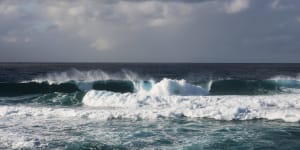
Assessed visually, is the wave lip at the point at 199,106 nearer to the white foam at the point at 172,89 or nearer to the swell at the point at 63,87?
the white foam at the point at 172,89

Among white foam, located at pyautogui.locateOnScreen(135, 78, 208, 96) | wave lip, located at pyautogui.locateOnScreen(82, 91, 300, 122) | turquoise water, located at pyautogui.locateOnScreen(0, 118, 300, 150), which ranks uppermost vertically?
white foam, located at pyautogui.locateOnScreen(135, 78, 208, 96)

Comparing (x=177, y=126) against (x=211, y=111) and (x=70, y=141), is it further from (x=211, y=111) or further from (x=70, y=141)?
(x=70, y=141)

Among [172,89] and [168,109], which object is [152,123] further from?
[172,89]

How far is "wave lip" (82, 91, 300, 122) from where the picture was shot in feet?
51.0

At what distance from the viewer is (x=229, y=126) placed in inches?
541

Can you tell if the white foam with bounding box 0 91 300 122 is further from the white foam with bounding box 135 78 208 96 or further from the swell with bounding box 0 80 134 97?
the swell with bounding box 0 80 134 97

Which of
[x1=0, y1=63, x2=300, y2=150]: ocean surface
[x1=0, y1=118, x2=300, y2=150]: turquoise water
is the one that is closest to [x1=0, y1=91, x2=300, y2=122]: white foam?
[x1=0, y1=63, x2=300, y2=150]: ocean surface

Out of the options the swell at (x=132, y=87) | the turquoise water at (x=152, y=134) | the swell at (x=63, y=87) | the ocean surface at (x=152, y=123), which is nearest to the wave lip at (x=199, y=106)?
the ocean surface at (x=152, y=123)

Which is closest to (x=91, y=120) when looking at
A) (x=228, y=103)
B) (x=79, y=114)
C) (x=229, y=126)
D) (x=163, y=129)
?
(x=79, y=114)

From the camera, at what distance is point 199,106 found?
1803 cm

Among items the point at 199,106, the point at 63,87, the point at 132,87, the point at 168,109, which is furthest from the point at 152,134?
the point at 63,87

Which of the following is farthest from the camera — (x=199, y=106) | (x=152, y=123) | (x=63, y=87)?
(x=63, y=87)

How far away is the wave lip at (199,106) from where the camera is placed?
51.0 feet

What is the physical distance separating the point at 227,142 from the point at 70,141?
15.6ft
